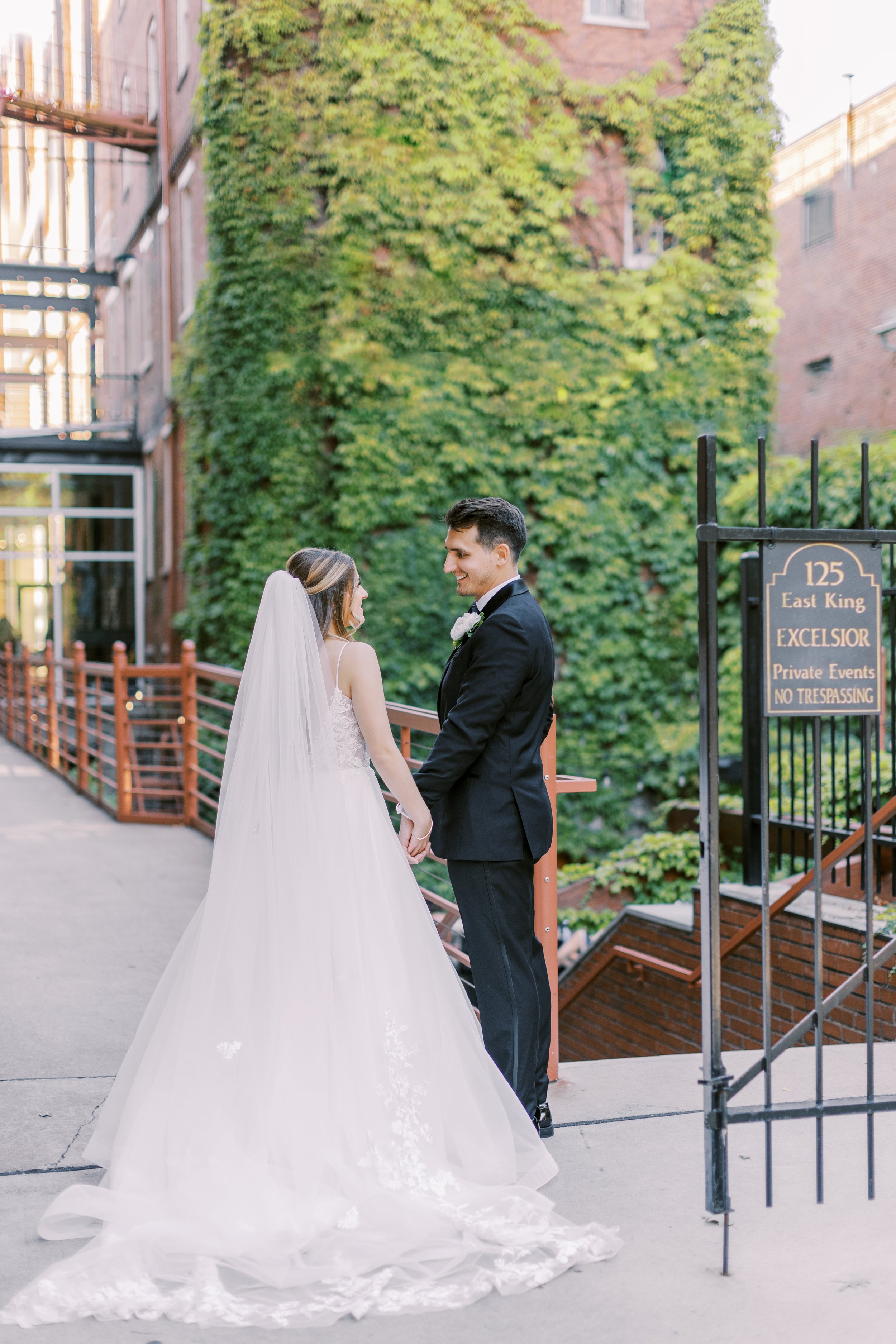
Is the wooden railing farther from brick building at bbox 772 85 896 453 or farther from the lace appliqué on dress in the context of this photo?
brick building at bbox 772 85 896 453

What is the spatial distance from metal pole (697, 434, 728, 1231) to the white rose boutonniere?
73 centimetres

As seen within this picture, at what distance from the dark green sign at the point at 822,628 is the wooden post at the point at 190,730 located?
629 centimetres

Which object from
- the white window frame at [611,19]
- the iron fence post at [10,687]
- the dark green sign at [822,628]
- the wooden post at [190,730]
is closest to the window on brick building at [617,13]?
the white window frame at [611,19]

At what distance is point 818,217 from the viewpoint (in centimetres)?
1570

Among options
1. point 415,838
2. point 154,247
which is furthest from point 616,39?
point 415,838

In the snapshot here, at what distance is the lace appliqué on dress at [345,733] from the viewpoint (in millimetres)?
3322

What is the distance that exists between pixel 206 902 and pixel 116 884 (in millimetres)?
4185

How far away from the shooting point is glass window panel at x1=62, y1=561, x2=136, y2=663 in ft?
57.7

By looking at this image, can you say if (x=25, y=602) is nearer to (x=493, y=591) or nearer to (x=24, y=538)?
(x=24, y=538)

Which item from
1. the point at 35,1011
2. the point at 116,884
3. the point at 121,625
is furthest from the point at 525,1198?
the point at 121,625

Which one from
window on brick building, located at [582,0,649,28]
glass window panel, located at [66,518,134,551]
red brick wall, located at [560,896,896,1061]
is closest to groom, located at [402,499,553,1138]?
red brick wall, located at [560,896,896,1061]

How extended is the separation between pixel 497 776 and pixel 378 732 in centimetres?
36

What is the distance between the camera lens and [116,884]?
283 inches

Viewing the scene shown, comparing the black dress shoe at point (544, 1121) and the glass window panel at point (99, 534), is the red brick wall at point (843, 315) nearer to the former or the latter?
the glass window panel at point (99, 534)
